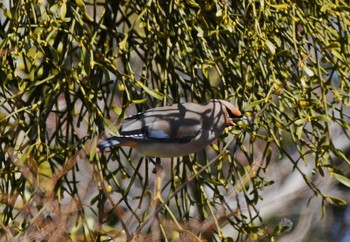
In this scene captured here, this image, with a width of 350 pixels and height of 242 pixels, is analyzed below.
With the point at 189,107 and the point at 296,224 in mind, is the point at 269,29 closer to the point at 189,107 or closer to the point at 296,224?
the point at 189,107

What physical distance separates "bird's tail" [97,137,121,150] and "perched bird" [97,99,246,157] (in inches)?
1.0

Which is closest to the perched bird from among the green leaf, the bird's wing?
the bird's wing

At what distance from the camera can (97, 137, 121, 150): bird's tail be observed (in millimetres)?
2315

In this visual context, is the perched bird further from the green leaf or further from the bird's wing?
the green leaf

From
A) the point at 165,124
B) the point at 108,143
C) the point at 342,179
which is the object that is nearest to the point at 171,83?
the point at 165,124

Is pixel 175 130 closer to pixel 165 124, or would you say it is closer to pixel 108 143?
pixel 165 124

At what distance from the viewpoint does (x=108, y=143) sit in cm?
233

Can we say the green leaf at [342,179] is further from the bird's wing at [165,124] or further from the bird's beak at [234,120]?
the bird's wing at [165,124]

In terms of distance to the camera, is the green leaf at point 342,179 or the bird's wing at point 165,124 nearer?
the green leaf at point 342,179

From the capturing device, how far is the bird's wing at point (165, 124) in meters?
2.43

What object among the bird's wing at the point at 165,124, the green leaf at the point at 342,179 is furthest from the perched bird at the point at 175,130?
the green leaf at the point at 342,179

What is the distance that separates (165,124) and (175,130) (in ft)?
0.15

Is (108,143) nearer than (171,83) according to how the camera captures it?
Yes

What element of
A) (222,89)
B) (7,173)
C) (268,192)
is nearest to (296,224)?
(268,192)
